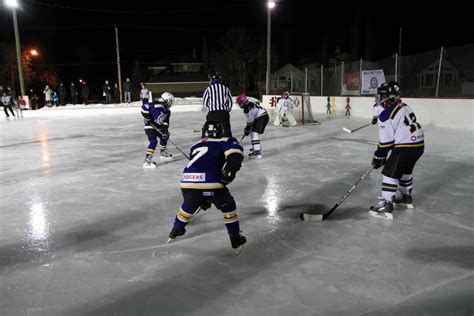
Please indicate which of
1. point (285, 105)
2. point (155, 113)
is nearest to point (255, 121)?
point (155, 113)

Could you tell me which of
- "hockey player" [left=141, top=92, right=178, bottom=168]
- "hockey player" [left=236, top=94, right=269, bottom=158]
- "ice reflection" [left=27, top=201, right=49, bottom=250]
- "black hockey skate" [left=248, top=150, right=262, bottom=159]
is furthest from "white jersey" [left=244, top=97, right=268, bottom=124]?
"ice reflection" [left=27, top=201, right=49, bottom=250]

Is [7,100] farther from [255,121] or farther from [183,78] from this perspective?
[183,78]

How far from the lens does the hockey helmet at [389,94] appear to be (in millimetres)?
3646

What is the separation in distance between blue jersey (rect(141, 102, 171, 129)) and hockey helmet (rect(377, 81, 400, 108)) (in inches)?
148

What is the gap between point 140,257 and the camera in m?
3.03

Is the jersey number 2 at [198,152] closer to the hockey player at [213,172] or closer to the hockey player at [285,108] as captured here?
the hockey player at [213,172]

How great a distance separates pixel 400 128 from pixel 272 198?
5.14 ft

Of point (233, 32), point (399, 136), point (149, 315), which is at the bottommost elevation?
point (149, 315)

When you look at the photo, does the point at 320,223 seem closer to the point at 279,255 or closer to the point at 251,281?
the point at 279,255

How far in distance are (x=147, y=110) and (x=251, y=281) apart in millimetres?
4325

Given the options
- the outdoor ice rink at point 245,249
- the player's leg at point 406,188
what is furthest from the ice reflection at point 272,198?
the player's leg at point 406,188

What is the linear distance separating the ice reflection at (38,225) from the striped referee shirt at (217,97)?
3135 millimetres

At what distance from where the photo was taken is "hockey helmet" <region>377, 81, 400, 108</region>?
12.0 feet

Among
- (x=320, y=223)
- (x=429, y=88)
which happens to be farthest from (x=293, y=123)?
(x=320, y=223)
